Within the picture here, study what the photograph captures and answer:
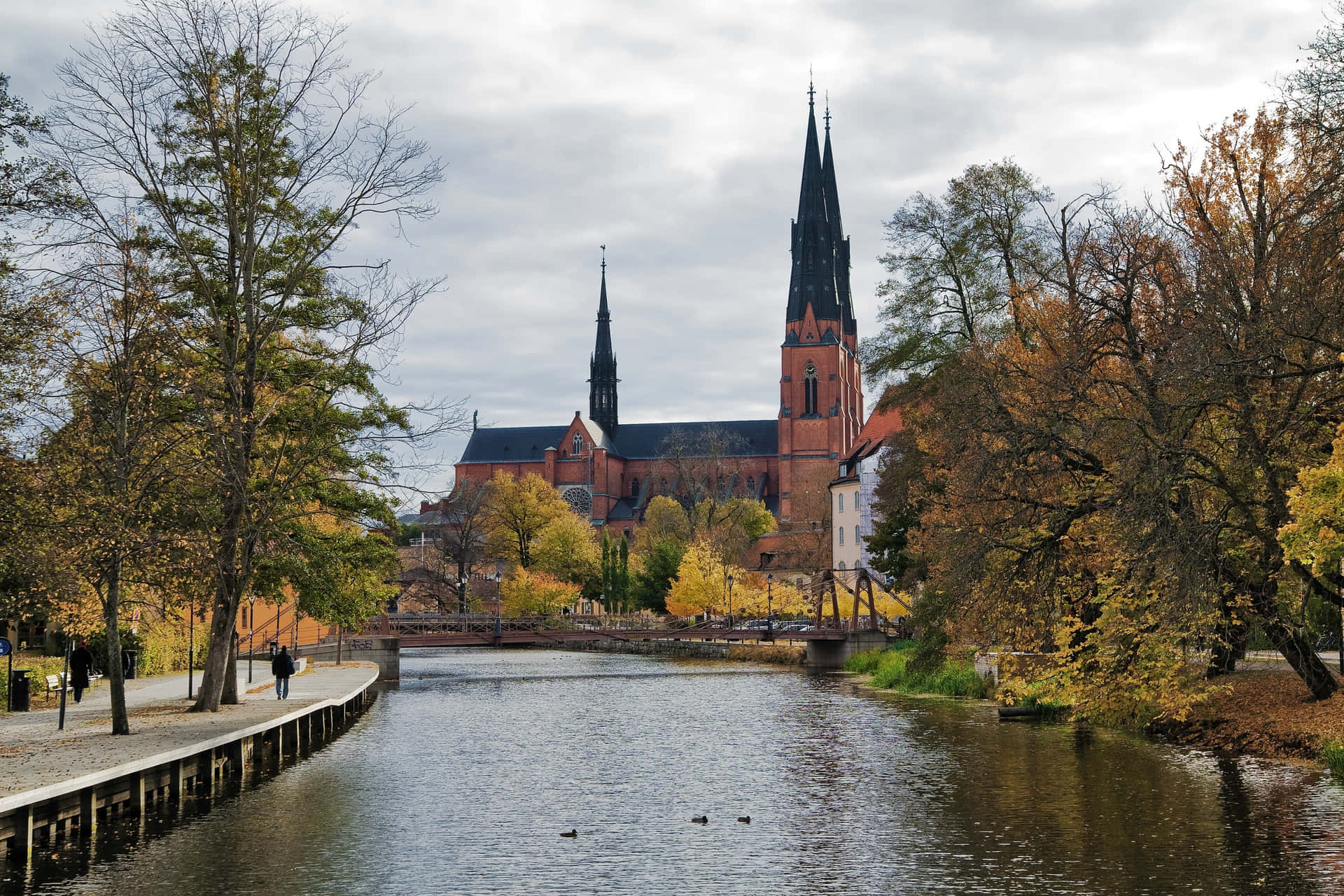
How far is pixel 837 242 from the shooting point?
114 meters

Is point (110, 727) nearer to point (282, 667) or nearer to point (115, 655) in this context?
point (115, 655)

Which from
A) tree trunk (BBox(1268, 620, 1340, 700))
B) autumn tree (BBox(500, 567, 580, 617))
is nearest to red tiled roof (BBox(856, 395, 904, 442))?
autumn tree (BBox(500, 567, 580, 617))

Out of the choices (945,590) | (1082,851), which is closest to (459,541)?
Answer: (945,590)

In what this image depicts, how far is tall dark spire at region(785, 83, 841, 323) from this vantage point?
107812mm

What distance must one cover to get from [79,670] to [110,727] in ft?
22.0

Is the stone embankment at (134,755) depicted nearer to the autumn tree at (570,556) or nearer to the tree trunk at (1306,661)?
the tree trunk at (1306,661)

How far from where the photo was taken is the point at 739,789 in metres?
21.9

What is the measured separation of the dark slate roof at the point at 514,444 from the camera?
473 feet

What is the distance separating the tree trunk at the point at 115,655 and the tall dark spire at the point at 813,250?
296 ft

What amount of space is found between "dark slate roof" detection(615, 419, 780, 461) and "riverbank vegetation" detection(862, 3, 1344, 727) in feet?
349

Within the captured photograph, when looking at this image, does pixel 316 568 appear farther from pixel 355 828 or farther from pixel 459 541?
pixel 459 541

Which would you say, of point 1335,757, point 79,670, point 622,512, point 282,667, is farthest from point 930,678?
point 622,512

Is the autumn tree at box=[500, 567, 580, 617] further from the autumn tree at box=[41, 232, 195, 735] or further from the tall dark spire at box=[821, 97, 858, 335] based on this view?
the autumn tree at box=[41, 232, 195, 735]

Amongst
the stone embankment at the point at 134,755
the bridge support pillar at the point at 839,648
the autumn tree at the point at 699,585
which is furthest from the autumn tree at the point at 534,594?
the stone embankment at the point at 134,755
